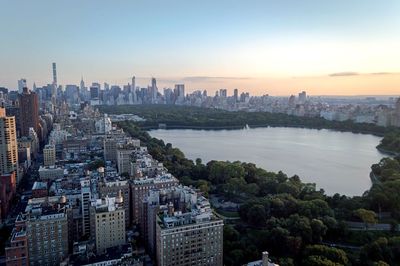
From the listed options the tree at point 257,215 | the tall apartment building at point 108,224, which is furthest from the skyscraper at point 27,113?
the tree at point 257,215

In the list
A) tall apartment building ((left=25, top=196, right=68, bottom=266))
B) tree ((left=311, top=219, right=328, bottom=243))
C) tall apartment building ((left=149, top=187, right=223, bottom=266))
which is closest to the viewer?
tall apartment building ((left=149, top=187, right=223, bottom=266))

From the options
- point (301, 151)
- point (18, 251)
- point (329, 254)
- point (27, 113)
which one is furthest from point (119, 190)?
point (27, 113)

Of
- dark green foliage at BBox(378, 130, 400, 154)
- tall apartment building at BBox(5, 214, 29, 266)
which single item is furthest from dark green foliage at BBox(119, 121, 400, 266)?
dark green foliage at BBox(378, 130, 400, 154)

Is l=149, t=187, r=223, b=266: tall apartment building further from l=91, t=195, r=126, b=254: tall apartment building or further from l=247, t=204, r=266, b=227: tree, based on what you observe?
l=247, t=204, r=266, b=227: tree

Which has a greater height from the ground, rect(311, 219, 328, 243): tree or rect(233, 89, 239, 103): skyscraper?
rect(233, 89, 239, 103): skyscraper

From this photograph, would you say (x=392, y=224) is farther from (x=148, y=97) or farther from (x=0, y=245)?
(x=148, y=97)

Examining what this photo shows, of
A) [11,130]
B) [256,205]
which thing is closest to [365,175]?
[256,205]

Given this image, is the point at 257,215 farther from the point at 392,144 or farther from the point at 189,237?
the point at 392,144
